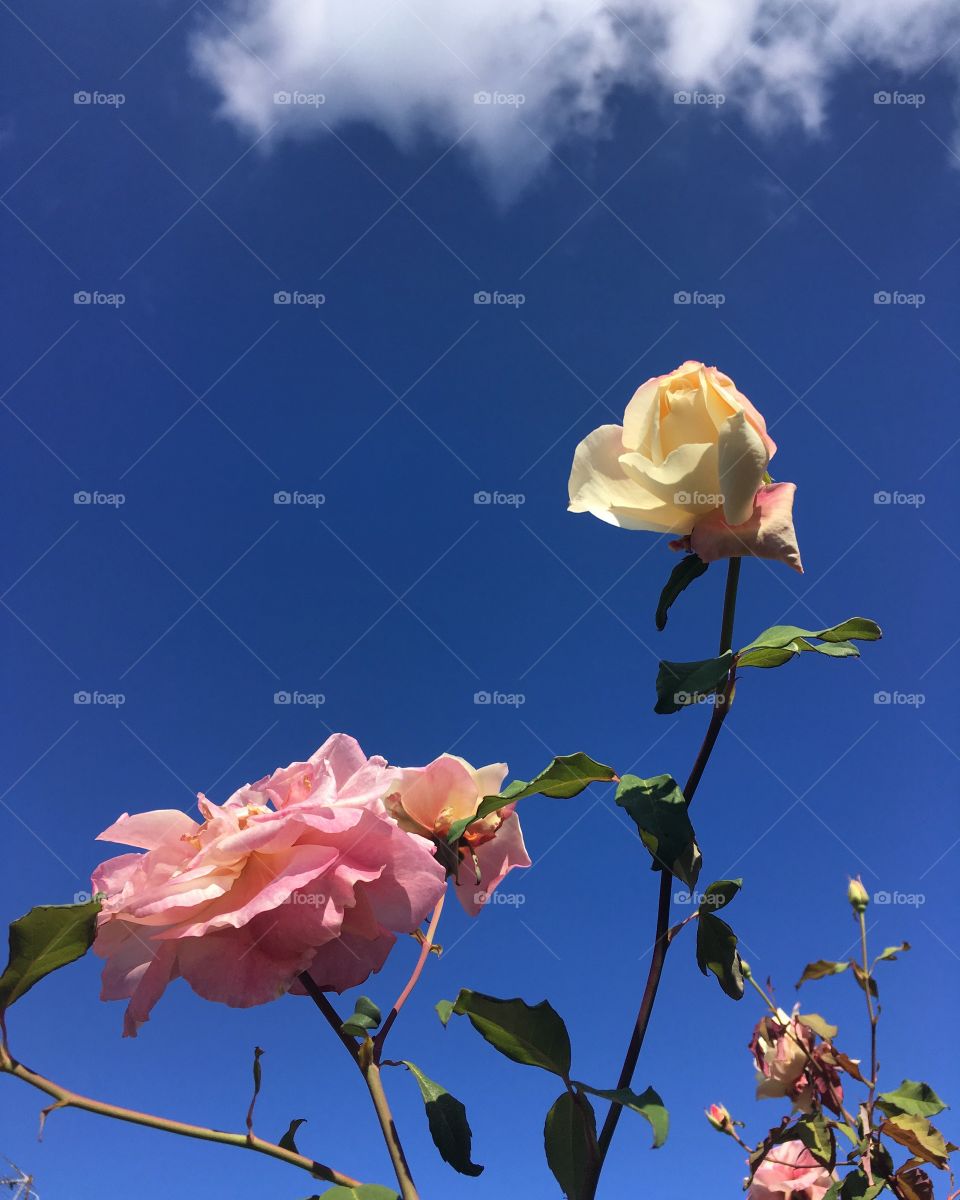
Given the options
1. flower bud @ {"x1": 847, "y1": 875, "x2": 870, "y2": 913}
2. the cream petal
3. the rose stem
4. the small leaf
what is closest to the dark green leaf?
the rose stem

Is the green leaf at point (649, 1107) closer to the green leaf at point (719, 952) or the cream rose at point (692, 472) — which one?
the green leaf at point (719, 952)

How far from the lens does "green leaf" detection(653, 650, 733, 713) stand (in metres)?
0.90

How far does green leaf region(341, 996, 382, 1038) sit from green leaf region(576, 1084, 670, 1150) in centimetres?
27

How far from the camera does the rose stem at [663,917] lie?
0.84 m

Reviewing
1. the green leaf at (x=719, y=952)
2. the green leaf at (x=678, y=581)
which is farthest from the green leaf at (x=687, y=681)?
the green leaf at (x=719, y=952)

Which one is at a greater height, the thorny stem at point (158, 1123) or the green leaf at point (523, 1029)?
the green leaf at point (523, 1029)

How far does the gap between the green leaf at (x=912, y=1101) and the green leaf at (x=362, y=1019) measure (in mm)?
1073

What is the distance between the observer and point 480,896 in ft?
3.73

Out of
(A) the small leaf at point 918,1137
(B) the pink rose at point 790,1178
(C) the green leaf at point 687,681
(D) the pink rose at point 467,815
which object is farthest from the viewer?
(B) the pink rose at point 790,1178

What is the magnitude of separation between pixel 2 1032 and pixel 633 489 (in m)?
0.91

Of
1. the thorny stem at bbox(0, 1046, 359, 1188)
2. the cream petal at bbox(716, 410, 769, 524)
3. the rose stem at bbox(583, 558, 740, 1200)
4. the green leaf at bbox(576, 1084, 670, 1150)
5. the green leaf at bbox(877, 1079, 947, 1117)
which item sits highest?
the cream petal at bbox(716, 410, 769, 524)

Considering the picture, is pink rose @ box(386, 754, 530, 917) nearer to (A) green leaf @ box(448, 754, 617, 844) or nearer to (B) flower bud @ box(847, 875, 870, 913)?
(A) green leaf @ box(448, 754, 617, 844)

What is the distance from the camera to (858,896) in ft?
5.86

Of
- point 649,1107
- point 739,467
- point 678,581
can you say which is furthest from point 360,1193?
point 739,467
